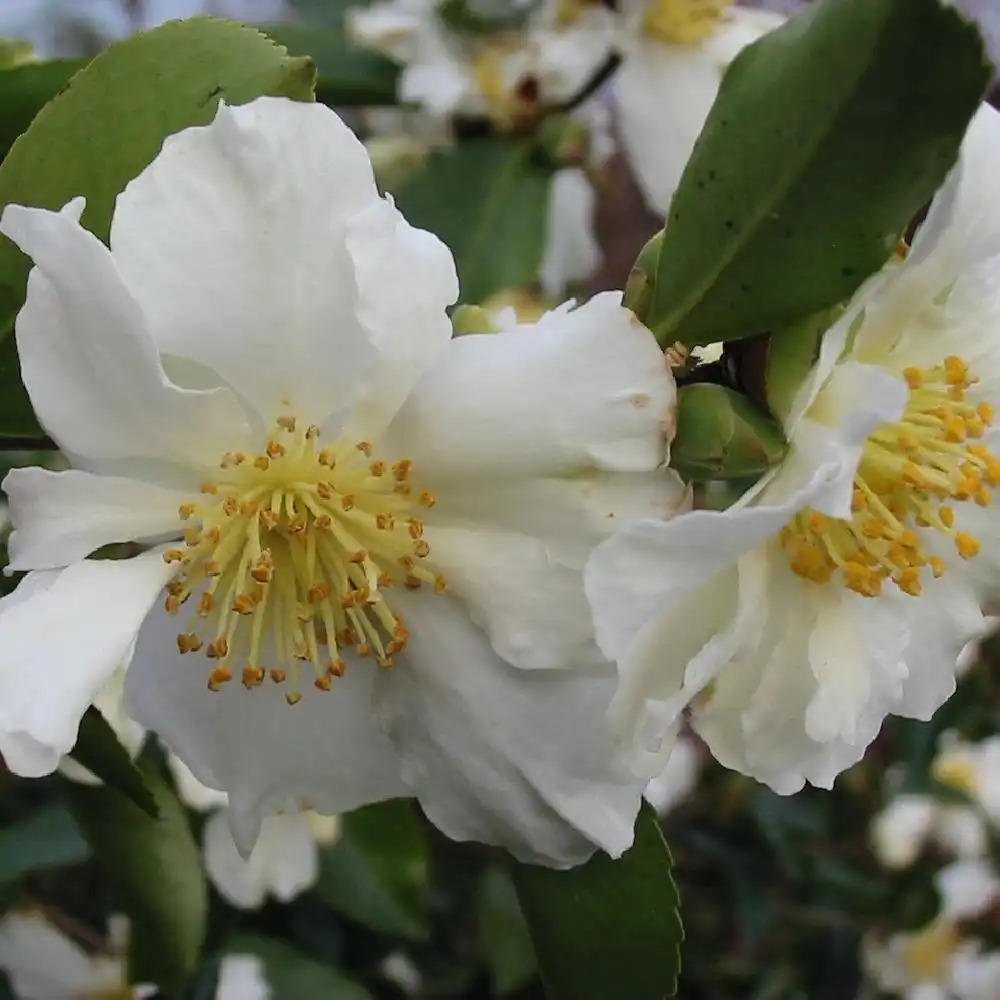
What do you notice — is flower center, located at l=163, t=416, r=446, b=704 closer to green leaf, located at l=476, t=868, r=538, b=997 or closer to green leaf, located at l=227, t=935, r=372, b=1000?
green leaf, located at l=227, t=935, r=372, b=1000

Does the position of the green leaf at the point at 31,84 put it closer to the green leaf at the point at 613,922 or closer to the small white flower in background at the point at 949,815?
the green leaf at the point at 613,922

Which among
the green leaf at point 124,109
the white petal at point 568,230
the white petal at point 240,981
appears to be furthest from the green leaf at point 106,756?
the white petal at point 568,230

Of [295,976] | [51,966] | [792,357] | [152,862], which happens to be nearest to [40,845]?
[51,966]

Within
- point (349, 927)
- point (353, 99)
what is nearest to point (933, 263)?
point (353, 99)

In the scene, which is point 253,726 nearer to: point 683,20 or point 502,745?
point 502,745

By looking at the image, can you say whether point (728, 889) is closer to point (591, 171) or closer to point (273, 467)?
point (591, 171)

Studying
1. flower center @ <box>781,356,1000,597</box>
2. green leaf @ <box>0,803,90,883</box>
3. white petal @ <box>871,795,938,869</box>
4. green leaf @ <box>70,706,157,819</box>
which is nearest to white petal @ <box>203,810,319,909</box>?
green leaf @ <box>0,803,90,883</box>
